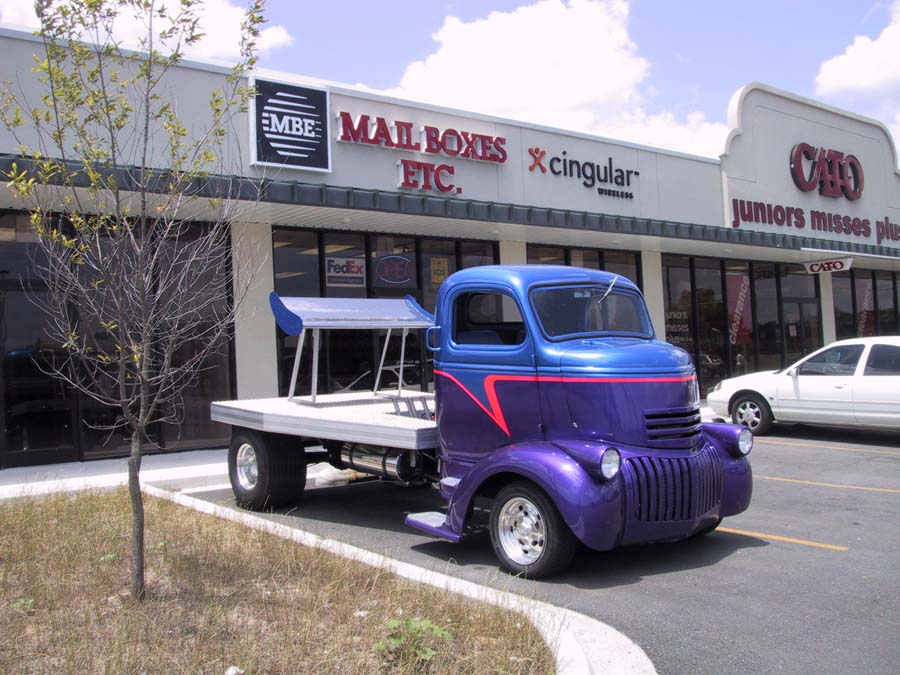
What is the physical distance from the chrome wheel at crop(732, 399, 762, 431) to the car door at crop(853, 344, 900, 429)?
165 centimetres

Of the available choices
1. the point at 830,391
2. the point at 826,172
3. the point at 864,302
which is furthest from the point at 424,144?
the point at 864,302

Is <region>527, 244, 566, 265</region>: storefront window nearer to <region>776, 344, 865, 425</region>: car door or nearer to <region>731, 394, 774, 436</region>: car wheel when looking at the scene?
<region>731, 394, 774, 436</region>: car wheel

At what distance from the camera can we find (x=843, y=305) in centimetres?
2386

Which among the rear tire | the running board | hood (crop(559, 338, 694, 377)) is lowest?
the running board

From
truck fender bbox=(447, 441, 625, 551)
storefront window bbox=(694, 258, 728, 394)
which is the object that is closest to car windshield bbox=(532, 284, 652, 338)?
truck fender bbox=(447, 441, 625, 551)

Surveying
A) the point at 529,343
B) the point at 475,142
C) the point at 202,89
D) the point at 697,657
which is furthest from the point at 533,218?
the point at 697,657

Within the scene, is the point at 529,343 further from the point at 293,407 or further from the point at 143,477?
the point at 143,477

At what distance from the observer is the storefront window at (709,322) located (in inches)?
762

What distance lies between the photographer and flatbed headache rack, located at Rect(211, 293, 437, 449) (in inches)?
268

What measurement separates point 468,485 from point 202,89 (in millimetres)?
8440

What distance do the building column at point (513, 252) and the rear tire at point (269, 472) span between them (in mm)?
8540

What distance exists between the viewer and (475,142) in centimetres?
1483

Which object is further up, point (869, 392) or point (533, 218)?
point (533, 218)

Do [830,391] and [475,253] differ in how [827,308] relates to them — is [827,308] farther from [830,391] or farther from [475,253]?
[475,253]
